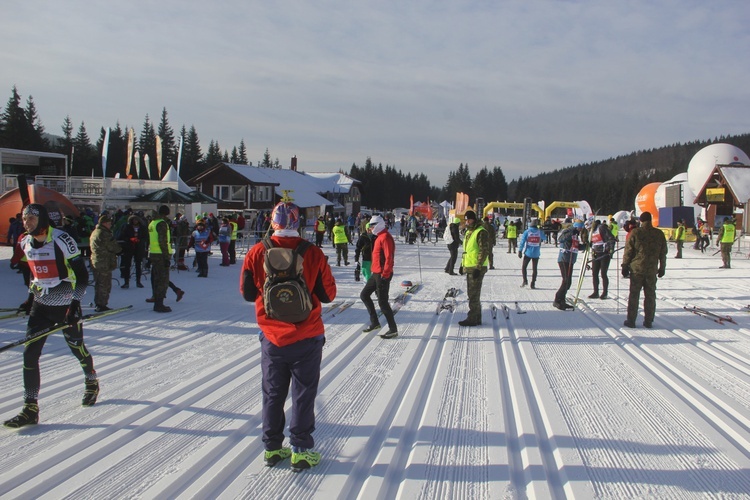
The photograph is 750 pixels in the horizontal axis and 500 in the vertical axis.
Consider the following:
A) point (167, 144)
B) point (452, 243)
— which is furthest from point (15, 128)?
point (452, 243)

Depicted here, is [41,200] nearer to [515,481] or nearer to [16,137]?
[515,481]

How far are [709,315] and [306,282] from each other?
858 centimetres

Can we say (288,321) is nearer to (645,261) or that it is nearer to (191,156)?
(645,261)

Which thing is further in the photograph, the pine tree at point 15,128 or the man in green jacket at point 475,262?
the pine tree at point 15,128

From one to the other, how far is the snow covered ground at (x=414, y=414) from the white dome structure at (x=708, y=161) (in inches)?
1578

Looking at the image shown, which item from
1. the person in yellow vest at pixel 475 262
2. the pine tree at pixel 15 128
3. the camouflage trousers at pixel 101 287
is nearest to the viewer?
the person in yellow vest at pixel 475 262

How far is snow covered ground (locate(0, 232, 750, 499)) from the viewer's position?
331cm

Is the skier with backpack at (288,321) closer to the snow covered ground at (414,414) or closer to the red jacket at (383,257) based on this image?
the snow covered ground at (414,414)

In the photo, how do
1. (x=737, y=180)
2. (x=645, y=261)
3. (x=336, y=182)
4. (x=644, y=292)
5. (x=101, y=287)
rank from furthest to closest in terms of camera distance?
(x=336, y=182), (x=737, y=180), (x=101, y=287), (x=644, y=292), (x=645, y=261)

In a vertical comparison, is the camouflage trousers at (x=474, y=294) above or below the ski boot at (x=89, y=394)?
above

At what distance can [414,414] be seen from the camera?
176 inches

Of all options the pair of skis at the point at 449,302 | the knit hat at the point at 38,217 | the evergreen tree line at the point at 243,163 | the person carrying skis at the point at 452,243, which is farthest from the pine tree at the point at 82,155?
the knit hat at the point at 38,217

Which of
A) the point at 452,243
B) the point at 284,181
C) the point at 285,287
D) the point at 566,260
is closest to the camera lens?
the point at 285,287

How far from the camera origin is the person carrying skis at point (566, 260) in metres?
9.78
